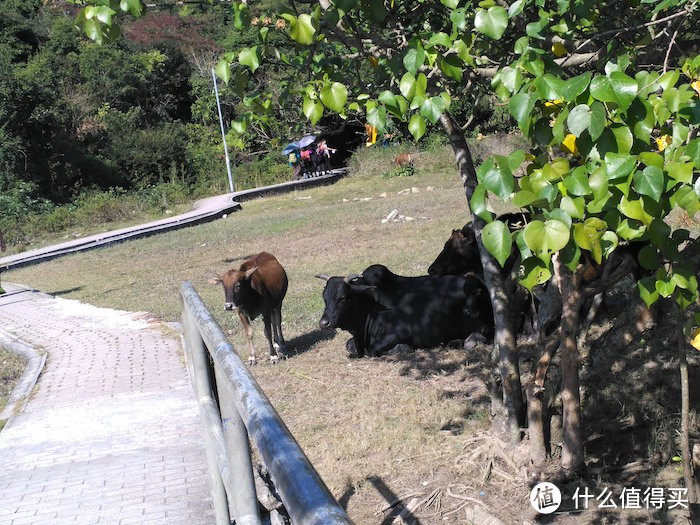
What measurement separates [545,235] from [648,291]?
93 centimetres

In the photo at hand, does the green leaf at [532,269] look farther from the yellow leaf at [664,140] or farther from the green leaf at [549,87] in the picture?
the yellow leaf at [664,140]

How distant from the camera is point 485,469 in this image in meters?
5.38

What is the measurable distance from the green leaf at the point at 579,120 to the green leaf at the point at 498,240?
37 cm

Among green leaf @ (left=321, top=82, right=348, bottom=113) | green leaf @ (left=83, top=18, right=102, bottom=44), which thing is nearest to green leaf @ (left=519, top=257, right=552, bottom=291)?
green leaf @ (left=321, top=82, right=348, bottom=113)

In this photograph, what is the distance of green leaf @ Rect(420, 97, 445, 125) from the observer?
3338mm

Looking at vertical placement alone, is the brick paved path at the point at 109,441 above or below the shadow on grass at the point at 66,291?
above

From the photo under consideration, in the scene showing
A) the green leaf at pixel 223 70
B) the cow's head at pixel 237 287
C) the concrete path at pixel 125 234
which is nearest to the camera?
the green leaf at pixel 223 70

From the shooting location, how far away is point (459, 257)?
9.21m

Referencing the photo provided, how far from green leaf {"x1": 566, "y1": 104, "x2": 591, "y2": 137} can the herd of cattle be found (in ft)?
18.6

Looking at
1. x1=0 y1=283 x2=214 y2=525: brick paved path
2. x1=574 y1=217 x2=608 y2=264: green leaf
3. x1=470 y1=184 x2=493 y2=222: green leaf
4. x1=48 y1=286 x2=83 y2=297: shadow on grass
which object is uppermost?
x1=470 y1=184 x2=493 y2=222: green leaf

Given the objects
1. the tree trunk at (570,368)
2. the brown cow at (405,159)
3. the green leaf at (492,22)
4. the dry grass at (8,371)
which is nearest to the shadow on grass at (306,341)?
the dry grass at (8,371)

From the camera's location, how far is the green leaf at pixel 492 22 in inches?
123

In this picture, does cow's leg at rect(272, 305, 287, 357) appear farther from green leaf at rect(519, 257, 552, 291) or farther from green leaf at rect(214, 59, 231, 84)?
green leaf at rect(519, 257, 552, 291)

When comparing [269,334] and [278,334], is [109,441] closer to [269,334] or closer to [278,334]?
[269,334]
